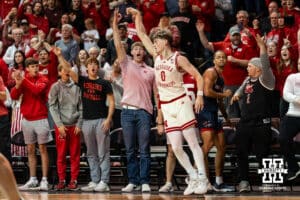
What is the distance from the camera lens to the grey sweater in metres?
15.8

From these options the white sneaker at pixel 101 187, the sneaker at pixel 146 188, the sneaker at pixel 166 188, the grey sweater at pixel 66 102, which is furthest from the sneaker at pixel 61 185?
the sneaker at pixel 166 188

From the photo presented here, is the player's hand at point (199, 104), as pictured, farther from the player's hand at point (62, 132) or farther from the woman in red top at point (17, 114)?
the woman in red top at point (17, 114)

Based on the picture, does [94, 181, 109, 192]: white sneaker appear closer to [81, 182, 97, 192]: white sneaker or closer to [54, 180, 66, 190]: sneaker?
[81, 182, 97, 192]: white sneaker

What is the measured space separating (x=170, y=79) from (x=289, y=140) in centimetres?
208

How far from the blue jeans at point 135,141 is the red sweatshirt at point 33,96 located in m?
1.68

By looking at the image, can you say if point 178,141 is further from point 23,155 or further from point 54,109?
point 23,155

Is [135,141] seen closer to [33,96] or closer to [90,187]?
[90,187]

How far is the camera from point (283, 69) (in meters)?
16.3

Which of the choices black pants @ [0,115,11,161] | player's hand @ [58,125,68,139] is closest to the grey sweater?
player's hand @ [58,125,68,139]

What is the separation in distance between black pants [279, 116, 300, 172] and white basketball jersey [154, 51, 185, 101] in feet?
5.71

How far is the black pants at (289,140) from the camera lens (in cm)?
1448

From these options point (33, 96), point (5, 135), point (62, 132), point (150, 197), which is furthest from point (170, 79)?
point (5, 135)

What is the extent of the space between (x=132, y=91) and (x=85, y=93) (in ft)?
3.05

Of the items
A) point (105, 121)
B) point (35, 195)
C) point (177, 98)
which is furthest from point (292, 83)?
point (35, 195)
